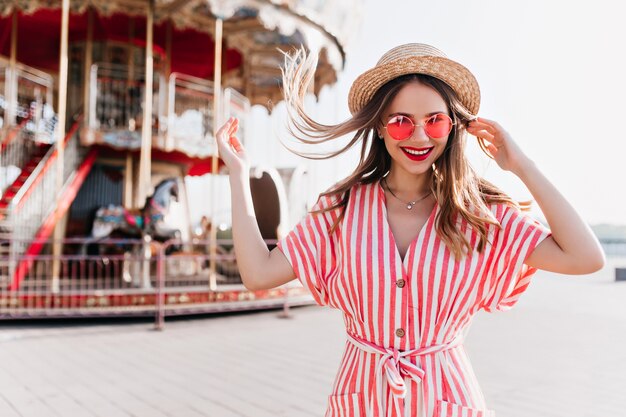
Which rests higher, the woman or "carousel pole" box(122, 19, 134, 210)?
"carousel pole" box(122, 19, 134, 210)

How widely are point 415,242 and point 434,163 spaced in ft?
1.01

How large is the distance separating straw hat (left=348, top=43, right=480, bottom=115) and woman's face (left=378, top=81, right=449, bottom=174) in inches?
2.0

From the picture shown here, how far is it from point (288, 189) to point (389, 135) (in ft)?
34.6

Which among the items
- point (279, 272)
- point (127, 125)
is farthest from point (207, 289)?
point (279, 272)

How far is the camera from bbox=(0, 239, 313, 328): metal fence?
816 cm

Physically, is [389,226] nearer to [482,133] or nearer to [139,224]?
[482,133]

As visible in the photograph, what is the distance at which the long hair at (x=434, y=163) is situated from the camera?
1.45 m

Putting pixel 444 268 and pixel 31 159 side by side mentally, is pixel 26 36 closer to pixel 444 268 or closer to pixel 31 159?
pixel 31 159

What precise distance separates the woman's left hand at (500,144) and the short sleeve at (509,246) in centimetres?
12

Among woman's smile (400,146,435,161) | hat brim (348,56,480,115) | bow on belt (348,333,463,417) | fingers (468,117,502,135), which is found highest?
hat brim (348,56,480,115)

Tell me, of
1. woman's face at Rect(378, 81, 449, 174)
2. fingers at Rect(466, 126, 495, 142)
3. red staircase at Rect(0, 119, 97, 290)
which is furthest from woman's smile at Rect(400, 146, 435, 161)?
red staircase at Rect(0, 119, 97, 290)

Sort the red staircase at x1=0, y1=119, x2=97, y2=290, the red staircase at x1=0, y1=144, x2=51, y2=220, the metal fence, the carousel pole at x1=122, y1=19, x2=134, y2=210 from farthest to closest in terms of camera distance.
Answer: the carousel pole at x1=122, y1=19, x2=134, y2=210
the red staircase at x1=0, y1=144, x2=51, y2=220
the red staircase at x1=0, y1=119, x2=97, y2=290
the metal fence

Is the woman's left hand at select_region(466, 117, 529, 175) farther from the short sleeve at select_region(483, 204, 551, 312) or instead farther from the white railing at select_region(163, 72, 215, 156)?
the white railing at select_region(163, 72, 215, 156)

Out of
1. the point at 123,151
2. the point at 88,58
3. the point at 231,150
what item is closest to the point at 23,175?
the point at 123,151
